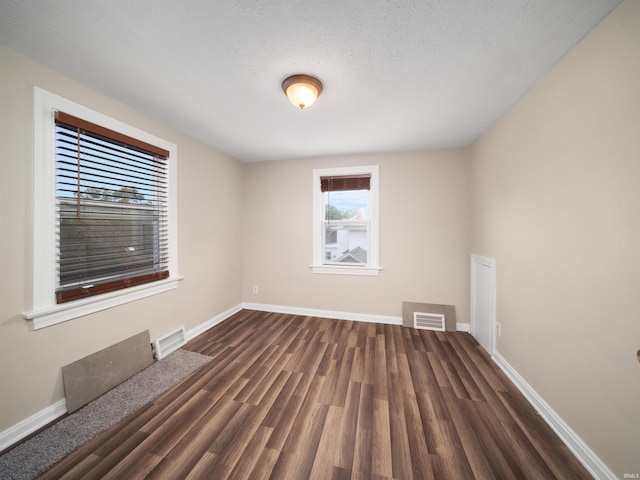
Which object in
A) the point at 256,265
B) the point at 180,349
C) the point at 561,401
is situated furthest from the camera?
the point at 256,265

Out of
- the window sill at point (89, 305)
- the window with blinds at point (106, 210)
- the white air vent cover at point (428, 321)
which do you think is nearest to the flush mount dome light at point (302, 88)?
the window with blinds at point (106, 210)

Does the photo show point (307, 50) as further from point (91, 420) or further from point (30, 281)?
point (91, 420)

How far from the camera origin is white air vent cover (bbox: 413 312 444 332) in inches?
123

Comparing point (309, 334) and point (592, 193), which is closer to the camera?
point (592, 193)

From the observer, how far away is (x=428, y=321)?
315 cm

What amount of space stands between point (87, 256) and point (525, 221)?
11.8 feet

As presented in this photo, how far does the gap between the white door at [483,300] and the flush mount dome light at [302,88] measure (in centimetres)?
243

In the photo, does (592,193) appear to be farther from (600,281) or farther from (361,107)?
(361,107)

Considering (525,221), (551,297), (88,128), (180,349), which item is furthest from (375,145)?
(180,349)

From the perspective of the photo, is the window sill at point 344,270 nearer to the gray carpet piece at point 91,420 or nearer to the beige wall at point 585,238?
the beige wall at point 585,238

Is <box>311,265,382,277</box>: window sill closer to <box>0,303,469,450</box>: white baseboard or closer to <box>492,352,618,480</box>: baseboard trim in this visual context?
<box>0,303,469,450</box>: white baseboard

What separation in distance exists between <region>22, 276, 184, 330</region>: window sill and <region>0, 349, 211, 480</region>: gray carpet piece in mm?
696

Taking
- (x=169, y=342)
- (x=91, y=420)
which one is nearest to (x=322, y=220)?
(x=169, y=342)

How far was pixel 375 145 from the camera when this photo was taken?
3.03m
